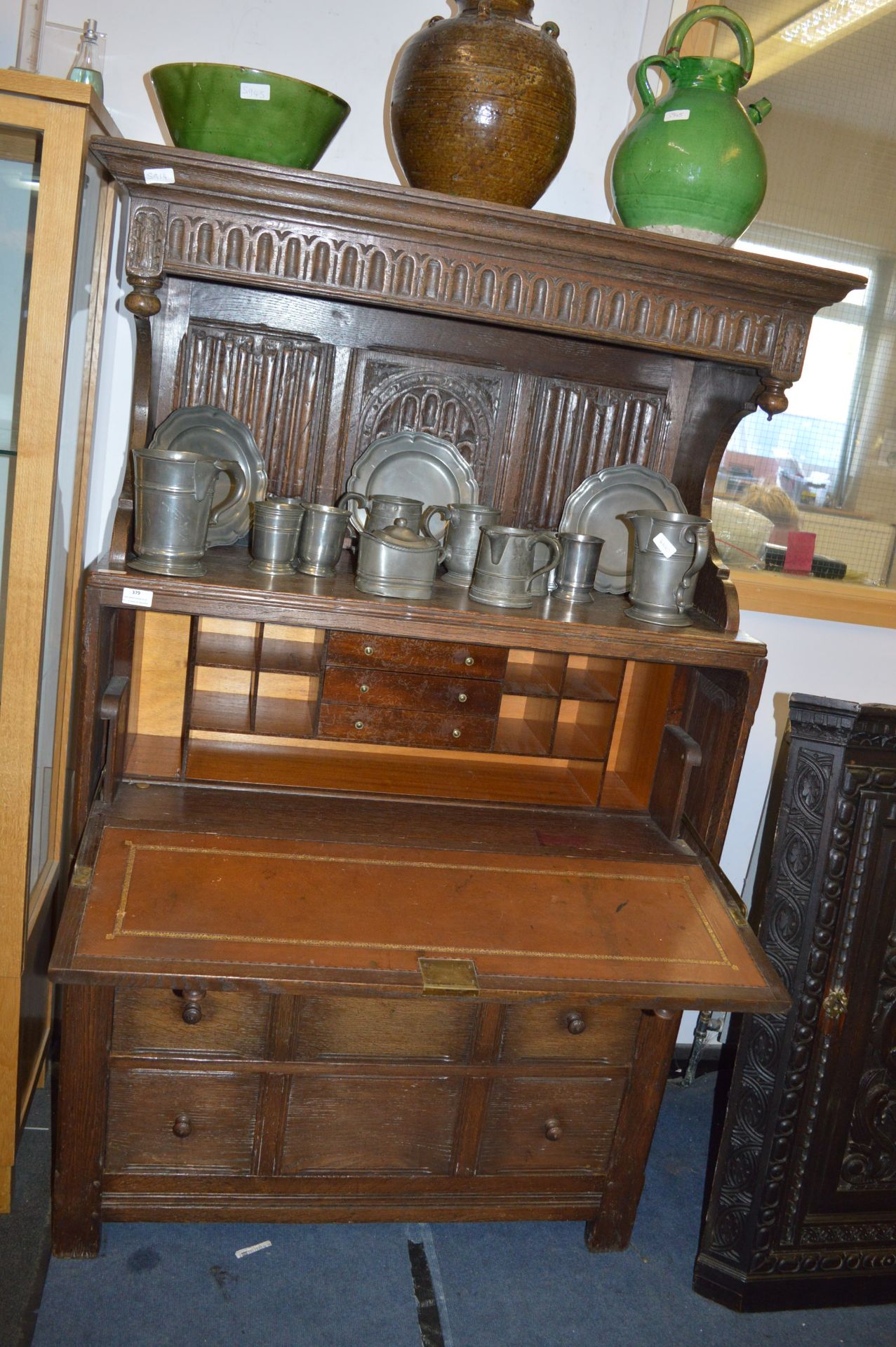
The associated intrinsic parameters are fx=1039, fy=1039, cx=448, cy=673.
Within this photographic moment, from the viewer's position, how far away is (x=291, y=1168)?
71.6 inches

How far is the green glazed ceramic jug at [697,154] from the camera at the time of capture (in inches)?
67.7

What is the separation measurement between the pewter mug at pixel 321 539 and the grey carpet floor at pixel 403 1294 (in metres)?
1.23

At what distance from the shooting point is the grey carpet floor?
1717 millimetres

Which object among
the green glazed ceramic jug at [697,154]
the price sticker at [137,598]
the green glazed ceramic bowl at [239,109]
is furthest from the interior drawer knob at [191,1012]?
the green glazed ceramic jug at [697,154]

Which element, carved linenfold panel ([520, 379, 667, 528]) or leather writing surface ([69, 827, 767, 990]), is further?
carved linenfold panel ([520, 379, 667, 528])

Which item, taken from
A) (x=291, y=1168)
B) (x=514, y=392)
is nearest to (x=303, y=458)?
(x=514, y=392)

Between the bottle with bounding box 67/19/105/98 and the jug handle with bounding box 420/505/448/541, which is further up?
the bottle with bounding box 67/19/105/98

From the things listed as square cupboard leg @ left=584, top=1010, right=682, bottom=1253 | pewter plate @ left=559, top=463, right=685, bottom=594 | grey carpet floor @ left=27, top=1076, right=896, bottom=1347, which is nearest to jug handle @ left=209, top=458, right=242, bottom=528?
pewter plate @ left=559, top=463, right=685, bottom=594

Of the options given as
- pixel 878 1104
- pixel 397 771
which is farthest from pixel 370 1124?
pixel 878 1104

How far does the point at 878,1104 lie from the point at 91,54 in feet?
7.69

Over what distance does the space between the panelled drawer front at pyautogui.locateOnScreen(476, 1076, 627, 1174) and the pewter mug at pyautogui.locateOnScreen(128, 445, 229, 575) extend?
1056 mm

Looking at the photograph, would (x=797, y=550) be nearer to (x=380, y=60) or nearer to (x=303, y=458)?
(x=303, y=458)

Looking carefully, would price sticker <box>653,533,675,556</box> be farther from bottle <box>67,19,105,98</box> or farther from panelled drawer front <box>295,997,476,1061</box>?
bottle <box>67,19,105,98</box>

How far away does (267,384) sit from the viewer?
194cm
